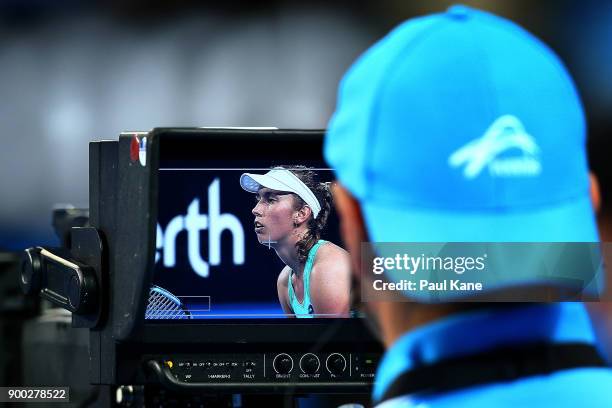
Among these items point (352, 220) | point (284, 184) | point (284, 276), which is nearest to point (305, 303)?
point (284, 276)

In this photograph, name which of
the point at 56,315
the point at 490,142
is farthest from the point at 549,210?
the point at 56,315

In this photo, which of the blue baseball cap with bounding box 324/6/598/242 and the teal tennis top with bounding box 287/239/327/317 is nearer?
the blue baseball cap with bounding box 324/6/598/242

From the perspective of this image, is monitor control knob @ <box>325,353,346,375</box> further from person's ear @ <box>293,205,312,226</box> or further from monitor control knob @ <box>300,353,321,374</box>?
person's ear @ <box>293,205,312,226</box>

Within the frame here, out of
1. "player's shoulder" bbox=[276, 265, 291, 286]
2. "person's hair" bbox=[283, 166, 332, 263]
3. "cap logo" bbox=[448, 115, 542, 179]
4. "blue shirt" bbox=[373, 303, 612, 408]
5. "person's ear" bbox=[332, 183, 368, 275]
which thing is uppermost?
"person's hair" bbox=[283, 166, 332, 263]

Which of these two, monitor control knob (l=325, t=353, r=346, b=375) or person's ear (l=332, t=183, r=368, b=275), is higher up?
person's ear (l=332, t=183, r=368, b=275)

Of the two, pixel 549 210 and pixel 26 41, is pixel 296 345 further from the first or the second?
pixel 26 41

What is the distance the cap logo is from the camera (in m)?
0.53

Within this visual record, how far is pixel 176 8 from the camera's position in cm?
482

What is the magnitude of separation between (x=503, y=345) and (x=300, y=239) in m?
1.15

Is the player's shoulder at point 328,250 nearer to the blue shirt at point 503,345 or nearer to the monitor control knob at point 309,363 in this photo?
the monitor control knob at point 309,363

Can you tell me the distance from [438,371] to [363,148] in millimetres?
114

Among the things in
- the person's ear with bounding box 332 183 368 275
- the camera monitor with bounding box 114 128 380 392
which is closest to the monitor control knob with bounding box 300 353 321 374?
the camera monitor with bounding box 114 128 380 392

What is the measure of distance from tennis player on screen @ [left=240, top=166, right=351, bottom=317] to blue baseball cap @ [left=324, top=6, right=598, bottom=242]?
3.62 feet

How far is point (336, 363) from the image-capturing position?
170cm
